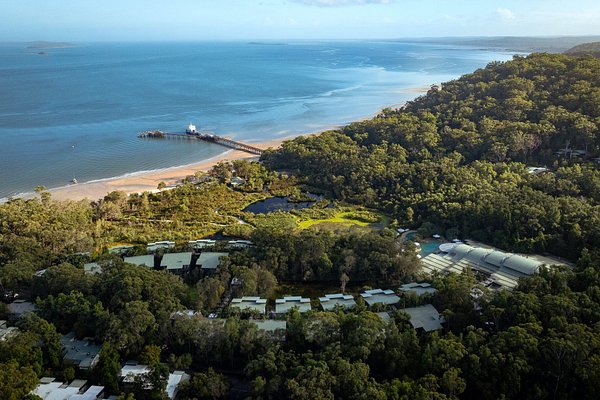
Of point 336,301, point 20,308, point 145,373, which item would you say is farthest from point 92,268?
point 336,301

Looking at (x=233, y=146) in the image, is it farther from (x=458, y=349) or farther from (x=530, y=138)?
(x=458, y=349)

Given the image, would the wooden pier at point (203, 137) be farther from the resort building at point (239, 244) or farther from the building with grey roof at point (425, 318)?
the building with grey roof at point (425, 318)

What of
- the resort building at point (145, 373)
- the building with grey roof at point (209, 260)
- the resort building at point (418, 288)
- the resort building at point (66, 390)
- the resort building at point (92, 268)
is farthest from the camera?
the building with grey roof at point (209, 260)

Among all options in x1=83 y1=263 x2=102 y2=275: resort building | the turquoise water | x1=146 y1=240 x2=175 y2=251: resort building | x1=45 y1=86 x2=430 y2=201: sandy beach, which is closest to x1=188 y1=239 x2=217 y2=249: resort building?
x1=146 y1=240 x2=175 y2=251: resort building

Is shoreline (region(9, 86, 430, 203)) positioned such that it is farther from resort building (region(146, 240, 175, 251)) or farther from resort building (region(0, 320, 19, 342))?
resort building (region(0, 320, 19, 342))

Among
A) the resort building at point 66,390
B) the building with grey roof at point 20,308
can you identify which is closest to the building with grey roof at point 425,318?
the resort building at point 66,390

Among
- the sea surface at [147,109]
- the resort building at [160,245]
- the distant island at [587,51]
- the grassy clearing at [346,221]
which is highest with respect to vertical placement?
the distant island at [587,51]
